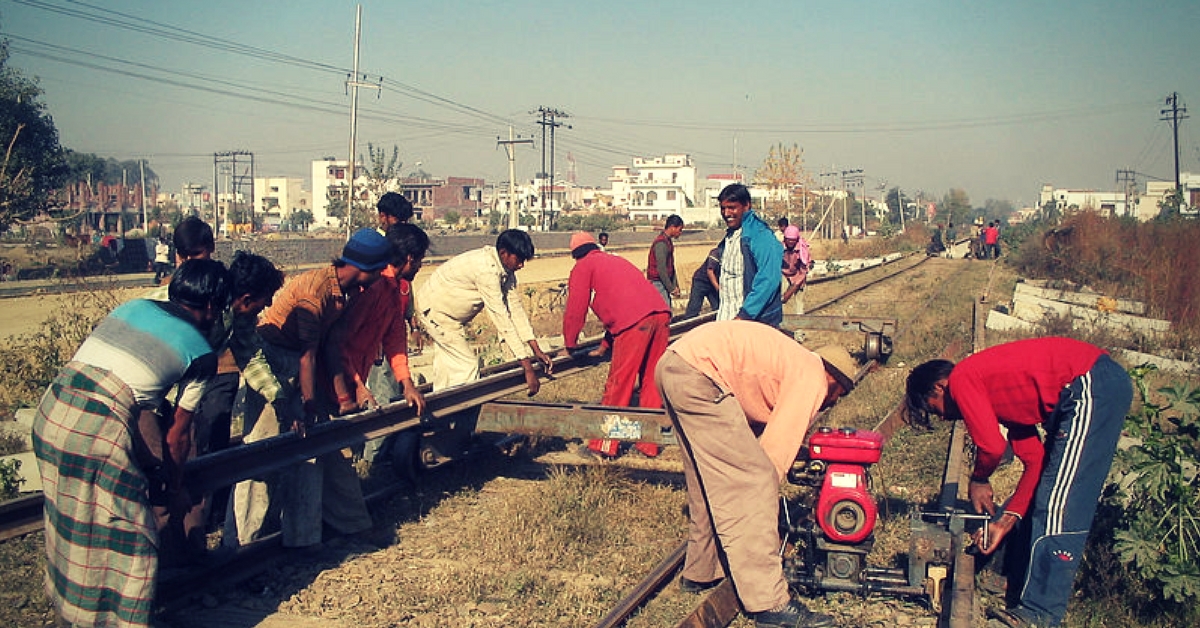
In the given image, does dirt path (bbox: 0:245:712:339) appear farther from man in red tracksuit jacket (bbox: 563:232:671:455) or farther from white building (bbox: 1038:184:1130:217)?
white building (bbox: 1038:184:1130:217)

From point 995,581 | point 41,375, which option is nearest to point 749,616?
point 995,581

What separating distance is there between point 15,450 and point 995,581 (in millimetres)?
6897

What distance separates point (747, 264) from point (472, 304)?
206cm

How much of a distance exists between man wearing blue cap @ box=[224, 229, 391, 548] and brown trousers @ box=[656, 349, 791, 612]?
2.10 m

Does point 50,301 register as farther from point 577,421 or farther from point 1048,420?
point 1048,420

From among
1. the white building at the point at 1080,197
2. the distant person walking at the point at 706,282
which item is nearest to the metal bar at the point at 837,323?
the distant person walking at the point at 706,282

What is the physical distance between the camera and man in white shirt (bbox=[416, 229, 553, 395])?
22.1 feet

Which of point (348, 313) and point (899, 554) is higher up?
point (348, 313)

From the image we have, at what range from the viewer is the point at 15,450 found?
7.40 meters

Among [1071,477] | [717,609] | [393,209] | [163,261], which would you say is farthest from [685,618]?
[163,261]

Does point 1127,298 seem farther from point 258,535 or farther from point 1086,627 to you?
point 258,535

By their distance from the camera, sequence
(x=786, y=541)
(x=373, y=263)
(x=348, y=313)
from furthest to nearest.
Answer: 1. (x=348, y=313)
2. (x=373, y=263)
3. (x=786, y=541)

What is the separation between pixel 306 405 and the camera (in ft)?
17.6

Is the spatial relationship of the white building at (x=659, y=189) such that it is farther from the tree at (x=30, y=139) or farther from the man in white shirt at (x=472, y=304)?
the man in white shirt at (x=472, y=304)
